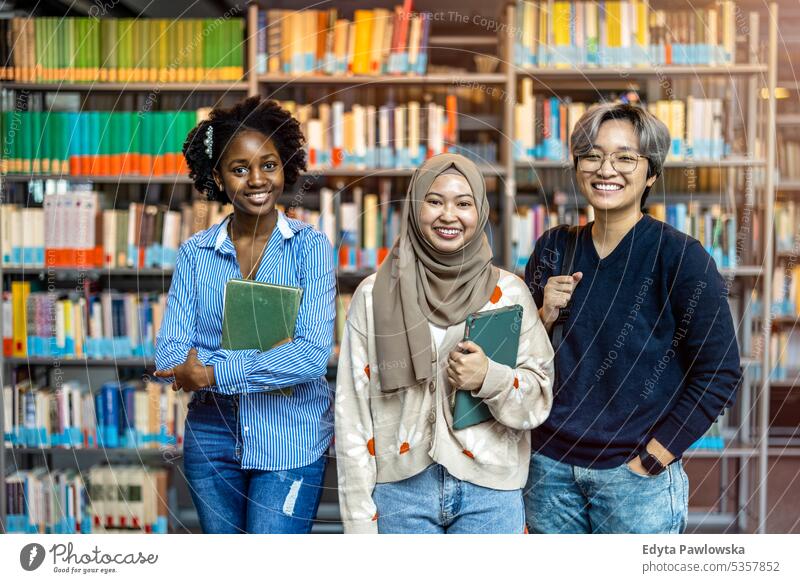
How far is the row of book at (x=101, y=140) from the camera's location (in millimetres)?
3225

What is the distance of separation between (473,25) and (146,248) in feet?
5.21

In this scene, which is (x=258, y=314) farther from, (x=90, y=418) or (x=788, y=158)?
(x=788, y=158)

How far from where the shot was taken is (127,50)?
3.21 meters

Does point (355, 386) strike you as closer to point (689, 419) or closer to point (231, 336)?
point (231, 336)

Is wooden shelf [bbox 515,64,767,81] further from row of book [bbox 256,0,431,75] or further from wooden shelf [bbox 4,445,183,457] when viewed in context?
wooden shelf [bbox 4,445,183,457]

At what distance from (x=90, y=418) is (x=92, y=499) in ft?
1.12

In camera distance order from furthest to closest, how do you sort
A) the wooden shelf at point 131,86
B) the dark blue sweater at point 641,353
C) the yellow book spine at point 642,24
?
1. the wooden shelf at point 131,86
2. the yellow book spine at point 642,24
3. the dark blue sweater at point 641,353

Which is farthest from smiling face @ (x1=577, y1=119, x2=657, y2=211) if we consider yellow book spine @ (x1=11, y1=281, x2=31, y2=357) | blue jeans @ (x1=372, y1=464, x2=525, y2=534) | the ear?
yellow book spine @ (x1=11, y1=281, x2=31, y2=357)

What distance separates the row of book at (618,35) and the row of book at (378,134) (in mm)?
408

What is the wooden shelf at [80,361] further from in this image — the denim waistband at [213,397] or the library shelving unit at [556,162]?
the denim waistband at [213,397]

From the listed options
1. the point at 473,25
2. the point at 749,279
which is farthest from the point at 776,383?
the point at 473,25

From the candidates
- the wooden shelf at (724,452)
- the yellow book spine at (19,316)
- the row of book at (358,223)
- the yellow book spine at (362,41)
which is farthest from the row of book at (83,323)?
the wooden shelf at (724,452)

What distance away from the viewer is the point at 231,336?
1.79 meters
